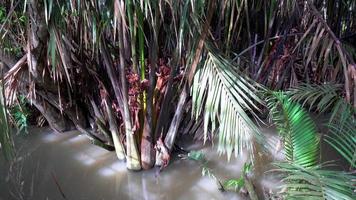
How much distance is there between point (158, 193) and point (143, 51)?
2.89 feet

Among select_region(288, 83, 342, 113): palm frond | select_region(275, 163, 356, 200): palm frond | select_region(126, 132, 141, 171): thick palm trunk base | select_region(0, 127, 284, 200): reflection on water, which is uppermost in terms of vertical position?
select_region(288, 83, 342, 113): palm frond

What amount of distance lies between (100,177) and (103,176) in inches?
0.8

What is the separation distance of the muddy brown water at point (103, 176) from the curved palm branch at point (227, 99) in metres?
0.36

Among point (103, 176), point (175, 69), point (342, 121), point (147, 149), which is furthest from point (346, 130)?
point (103, 176)

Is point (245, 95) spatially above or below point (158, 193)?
above

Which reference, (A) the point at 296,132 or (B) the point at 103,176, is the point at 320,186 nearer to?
(A) the point at 296,132

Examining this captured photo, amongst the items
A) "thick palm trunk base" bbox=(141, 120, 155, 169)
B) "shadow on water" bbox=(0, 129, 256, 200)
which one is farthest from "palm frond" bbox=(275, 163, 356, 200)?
"thick palm trunk base" bbox=(141, 120, 155, 169)

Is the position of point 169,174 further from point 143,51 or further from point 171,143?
point 143,51

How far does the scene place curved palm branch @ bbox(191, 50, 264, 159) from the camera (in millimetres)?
1775

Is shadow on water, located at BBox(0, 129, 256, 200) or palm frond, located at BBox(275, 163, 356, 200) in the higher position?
palm frond, located at BBox(275, 163, 356, 200)

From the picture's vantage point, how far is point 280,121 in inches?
70.0

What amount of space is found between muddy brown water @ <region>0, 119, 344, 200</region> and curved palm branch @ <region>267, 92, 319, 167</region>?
36cm

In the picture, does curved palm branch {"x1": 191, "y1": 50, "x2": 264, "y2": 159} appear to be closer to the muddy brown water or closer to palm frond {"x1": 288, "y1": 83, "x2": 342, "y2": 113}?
palm frond {"x1": 288, "y1": 83, "x2": 342, "y2": 113}

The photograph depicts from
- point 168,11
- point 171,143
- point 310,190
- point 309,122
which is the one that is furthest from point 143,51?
point 310,190
